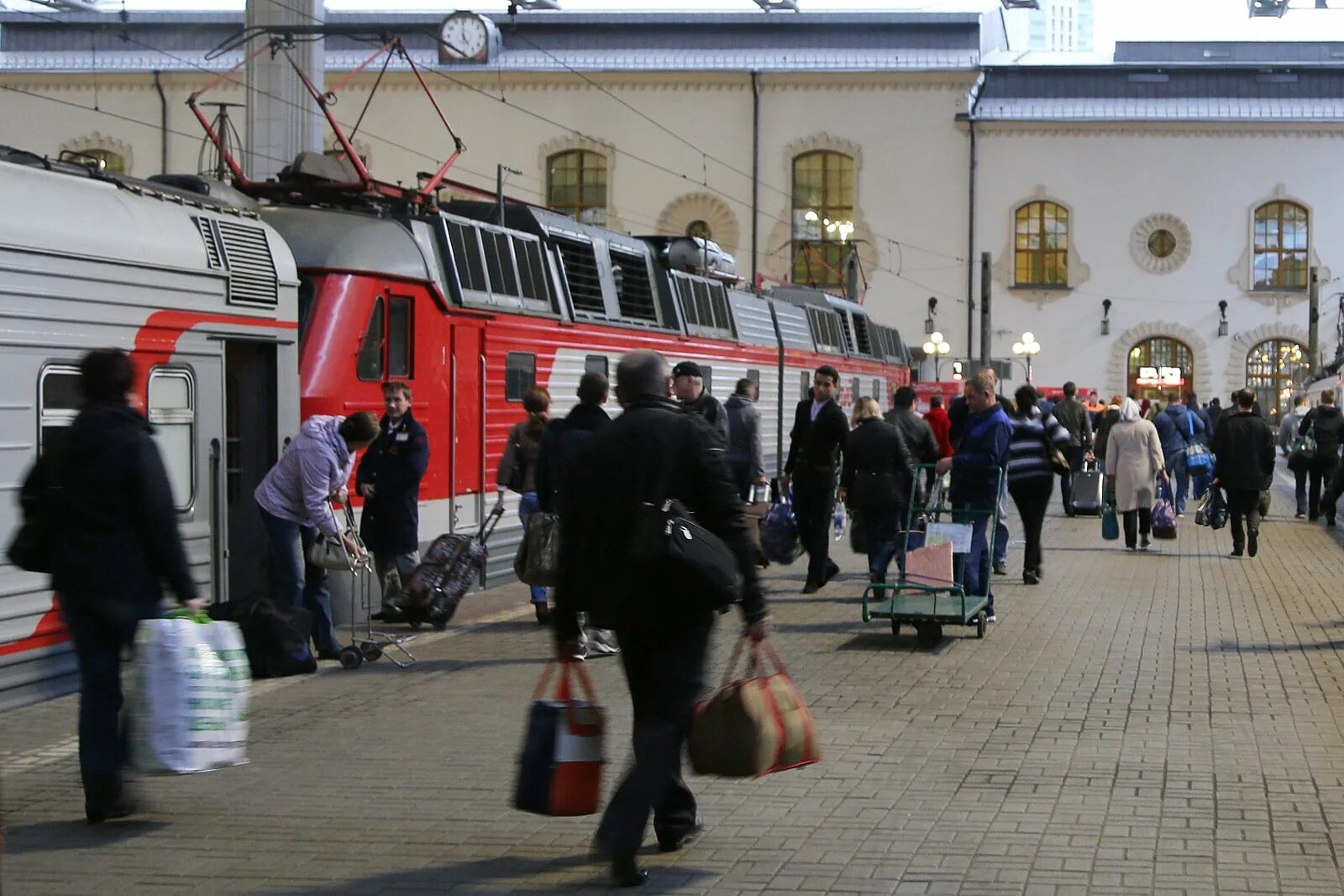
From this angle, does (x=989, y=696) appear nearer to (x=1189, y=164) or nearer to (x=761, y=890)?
(x=761, y=890)

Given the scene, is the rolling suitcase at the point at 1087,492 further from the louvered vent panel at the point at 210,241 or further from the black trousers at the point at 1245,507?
the louvered vent panel at the point at 210,241

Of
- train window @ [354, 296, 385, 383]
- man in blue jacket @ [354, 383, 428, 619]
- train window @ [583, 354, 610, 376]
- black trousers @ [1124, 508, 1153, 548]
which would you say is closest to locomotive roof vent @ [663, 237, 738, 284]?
train window @ [583, 354, 610, 376]

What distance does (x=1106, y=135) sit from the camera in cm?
5356

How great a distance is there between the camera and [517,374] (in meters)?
17.0

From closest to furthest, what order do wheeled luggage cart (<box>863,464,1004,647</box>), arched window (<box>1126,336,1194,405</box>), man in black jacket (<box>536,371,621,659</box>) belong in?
man in black jacket (<box>536,371,621,659</box>), wheeled luggage cart (<box>863,464,1004,647</box>), arched window (<box>1126,336,1194,405</box>)

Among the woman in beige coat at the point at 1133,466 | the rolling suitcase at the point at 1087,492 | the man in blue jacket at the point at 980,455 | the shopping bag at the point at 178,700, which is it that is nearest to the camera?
the shopping bag at the point at 178,700

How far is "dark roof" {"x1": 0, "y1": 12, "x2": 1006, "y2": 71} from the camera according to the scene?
177ft

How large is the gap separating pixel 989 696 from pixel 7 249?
19.0 ft

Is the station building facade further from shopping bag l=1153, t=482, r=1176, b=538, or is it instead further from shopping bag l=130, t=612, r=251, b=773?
shopping bag l=130, t=612, r=251, b=773

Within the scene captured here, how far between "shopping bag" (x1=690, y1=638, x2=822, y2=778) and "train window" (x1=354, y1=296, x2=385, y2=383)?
802 cm

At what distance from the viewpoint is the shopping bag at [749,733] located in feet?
20.8

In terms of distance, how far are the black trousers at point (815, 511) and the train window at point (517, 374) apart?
2.64 m

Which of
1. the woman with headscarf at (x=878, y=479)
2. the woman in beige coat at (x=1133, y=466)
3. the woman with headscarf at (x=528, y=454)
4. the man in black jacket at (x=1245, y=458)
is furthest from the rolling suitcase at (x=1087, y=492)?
the woman with headscarf at (x=528, y=454)

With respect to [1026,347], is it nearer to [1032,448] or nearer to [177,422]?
[1032,448]
